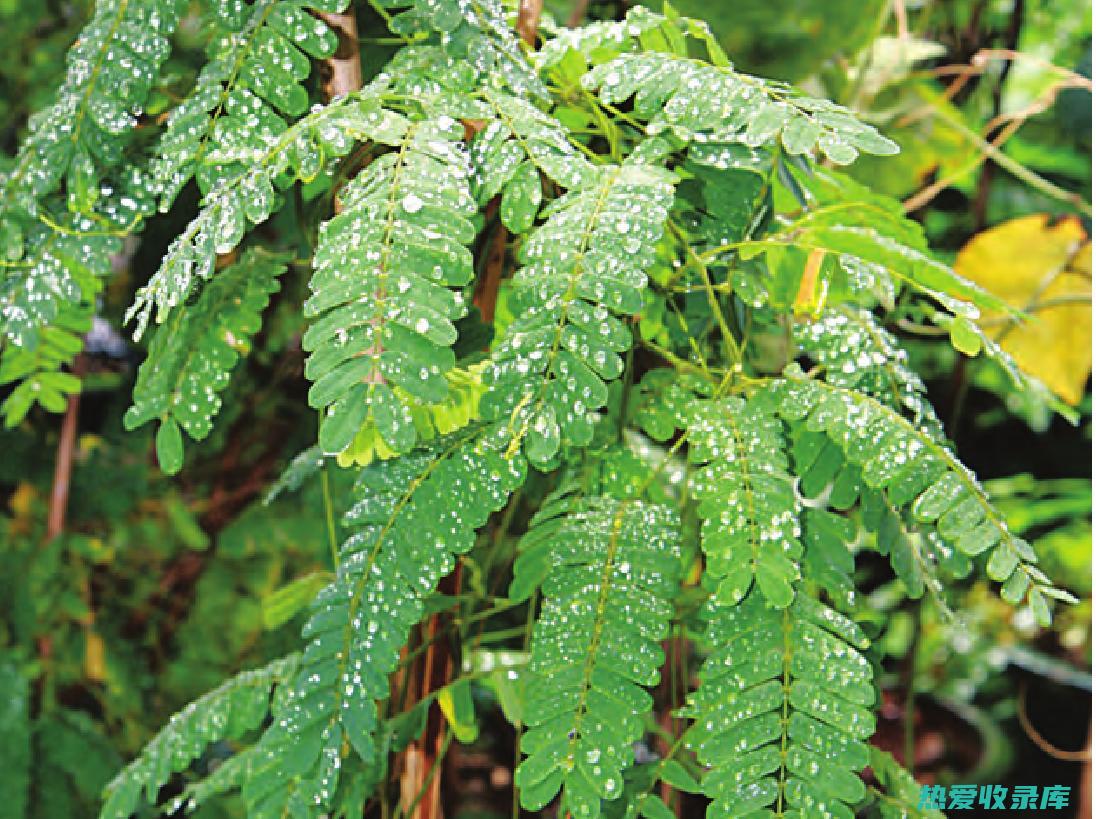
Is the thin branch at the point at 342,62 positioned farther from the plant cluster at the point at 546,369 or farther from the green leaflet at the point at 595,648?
the green leaflet at the point at 595,648

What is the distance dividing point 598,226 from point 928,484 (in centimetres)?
22

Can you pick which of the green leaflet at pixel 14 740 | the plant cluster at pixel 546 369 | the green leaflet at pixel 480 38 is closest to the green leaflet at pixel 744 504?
the plant cluster at pixel 546 369

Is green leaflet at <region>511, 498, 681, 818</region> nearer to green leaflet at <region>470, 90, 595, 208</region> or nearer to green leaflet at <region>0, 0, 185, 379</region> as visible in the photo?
green leaflet at <region>470, 90, 595, 208</region>

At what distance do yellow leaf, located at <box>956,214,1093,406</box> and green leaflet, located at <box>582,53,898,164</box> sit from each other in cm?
97

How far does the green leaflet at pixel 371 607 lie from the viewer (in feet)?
1.81

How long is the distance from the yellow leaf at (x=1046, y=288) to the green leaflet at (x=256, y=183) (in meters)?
1.11

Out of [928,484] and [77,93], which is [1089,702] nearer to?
[928,484]

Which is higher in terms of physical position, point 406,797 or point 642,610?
point 642,610

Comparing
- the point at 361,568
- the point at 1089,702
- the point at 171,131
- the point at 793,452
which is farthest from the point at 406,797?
the point at 1089,702

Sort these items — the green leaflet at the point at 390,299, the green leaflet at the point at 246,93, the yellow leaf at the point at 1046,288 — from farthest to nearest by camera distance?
the yellow leaf at the point at 1046,288, the green leaflet at the point at 246,93, the green leaflet at the point at 390,299

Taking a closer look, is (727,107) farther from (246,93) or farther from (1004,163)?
(1004,163)

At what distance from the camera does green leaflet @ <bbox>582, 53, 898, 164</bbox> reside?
0.53 metres

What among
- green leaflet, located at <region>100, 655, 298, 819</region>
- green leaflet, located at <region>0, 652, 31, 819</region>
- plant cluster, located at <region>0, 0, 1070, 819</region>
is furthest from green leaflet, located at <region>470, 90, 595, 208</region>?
green leaflet, located at <region>0, 652, 31, 819</region>

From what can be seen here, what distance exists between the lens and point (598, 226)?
1.69ft
